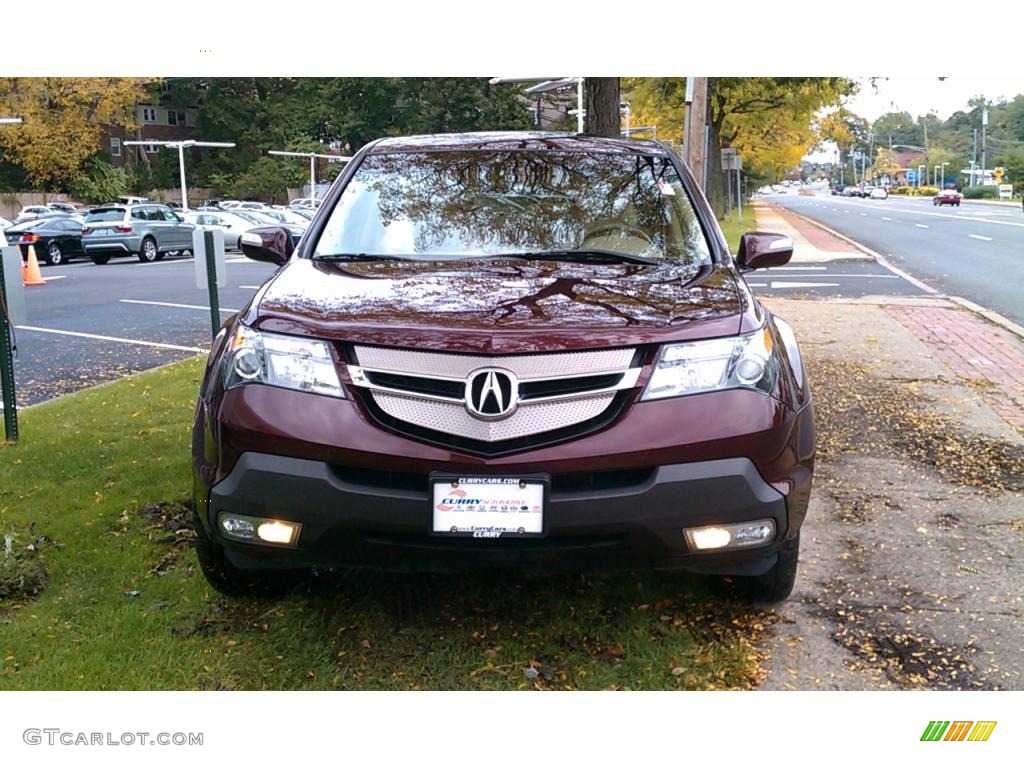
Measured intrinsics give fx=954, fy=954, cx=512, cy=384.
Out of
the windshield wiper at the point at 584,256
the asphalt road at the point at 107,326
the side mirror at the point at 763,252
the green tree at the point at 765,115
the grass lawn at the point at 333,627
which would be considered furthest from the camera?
the green tree at the point at 765,115

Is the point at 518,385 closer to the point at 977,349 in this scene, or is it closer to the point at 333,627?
the point at 333,627

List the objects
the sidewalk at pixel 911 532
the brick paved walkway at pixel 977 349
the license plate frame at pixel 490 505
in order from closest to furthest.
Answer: the license plate frame at pixel 490 505 → the sidewalk at pixel 911 532 → the brick paved walkway at pixel 977 349

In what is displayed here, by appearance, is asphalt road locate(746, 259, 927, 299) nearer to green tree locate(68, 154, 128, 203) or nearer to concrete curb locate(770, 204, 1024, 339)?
concrete curb locate(770, 204, 1024, 339)

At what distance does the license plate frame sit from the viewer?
2.61m

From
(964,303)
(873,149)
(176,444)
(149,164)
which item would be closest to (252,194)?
(149,164)

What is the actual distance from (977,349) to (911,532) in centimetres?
540

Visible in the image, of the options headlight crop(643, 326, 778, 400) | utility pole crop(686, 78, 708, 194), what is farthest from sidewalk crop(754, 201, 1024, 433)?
headlight crop(643, 326, 778, 400)

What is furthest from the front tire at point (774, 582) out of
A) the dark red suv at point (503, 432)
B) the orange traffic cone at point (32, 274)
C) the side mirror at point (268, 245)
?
the orange traffic cone at point (32, 274)

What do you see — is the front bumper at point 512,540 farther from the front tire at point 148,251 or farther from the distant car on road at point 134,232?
the front tire at point 148,251

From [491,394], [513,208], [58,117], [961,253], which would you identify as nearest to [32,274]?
[58,117]

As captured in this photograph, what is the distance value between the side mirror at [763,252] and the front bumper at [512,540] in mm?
1483

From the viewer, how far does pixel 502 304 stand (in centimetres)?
291

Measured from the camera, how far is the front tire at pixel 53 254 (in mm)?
23947
